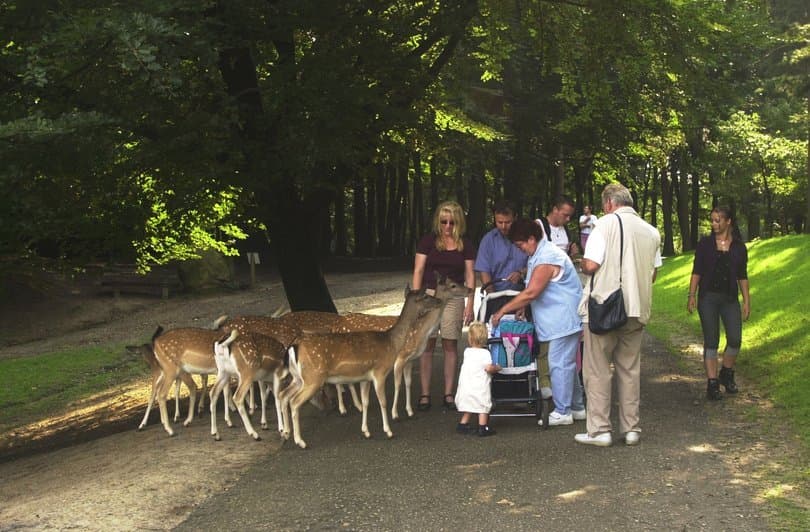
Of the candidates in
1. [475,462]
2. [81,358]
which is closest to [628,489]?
[475,462]

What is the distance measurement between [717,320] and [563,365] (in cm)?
233

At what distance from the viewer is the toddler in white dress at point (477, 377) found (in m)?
9.48

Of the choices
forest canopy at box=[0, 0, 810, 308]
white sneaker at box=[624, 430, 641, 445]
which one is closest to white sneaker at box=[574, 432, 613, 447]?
white sneaker at box=[624, 430, 641, 445]

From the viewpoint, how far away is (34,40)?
9.88m

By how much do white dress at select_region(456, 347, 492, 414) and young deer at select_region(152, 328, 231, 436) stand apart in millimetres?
2836

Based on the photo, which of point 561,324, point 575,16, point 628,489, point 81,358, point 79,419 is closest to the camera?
point 628,489

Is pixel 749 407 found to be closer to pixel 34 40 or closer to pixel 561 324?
pixel 561 324

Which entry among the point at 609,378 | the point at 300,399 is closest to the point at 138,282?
the point at 300,399

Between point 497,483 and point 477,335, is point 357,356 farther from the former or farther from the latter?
point 497,483

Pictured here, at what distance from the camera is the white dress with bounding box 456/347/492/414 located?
31.1 ft

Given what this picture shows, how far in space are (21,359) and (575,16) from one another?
13349 millimetres

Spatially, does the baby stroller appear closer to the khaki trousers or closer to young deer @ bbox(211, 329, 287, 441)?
the khaki trousers

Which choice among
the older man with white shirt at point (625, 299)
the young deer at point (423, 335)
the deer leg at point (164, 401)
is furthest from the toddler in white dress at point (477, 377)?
the deer leg at point (164, 401)

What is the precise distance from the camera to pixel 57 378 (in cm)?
1928
